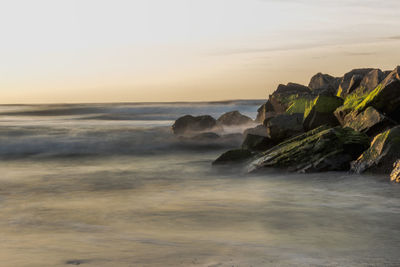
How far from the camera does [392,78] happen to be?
13008mm

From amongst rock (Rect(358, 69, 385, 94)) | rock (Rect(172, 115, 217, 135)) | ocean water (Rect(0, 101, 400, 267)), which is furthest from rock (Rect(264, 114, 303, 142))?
rock (Rect(172, 115, 217, 135))

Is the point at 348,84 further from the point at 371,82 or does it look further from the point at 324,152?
the point at 324,152

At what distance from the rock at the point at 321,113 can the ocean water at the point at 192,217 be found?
244 cm

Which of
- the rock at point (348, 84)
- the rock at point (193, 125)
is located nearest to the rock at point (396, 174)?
the rock at point (348, 84)

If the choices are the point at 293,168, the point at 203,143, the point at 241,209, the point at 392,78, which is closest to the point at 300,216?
the point at 241,209

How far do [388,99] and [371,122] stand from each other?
0.89 meters

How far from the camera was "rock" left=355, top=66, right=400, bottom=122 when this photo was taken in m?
12.8

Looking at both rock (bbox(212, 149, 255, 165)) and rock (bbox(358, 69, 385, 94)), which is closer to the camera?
rock (bbox(212, 149, 255, 165))

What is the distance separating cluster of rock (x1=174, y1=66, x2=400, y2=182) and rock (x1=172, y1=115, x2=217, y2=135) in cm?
843

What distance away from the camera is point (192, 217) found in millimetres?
7863

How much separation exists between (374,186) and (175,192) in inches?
140

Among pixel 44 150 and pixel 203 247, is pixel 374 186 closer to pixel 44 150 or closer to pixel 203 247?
pixel 203 247

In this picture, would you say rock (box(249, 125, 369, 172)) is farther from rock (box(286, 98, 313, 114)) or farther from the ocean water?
rock (box(286, 98, 313, 114))

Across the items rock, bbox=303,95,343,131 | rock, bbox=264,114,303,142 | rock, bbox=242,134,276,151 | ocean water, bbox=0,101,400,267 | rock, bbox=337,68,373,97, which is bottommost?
ocean water, bbox=0,101,400,267
